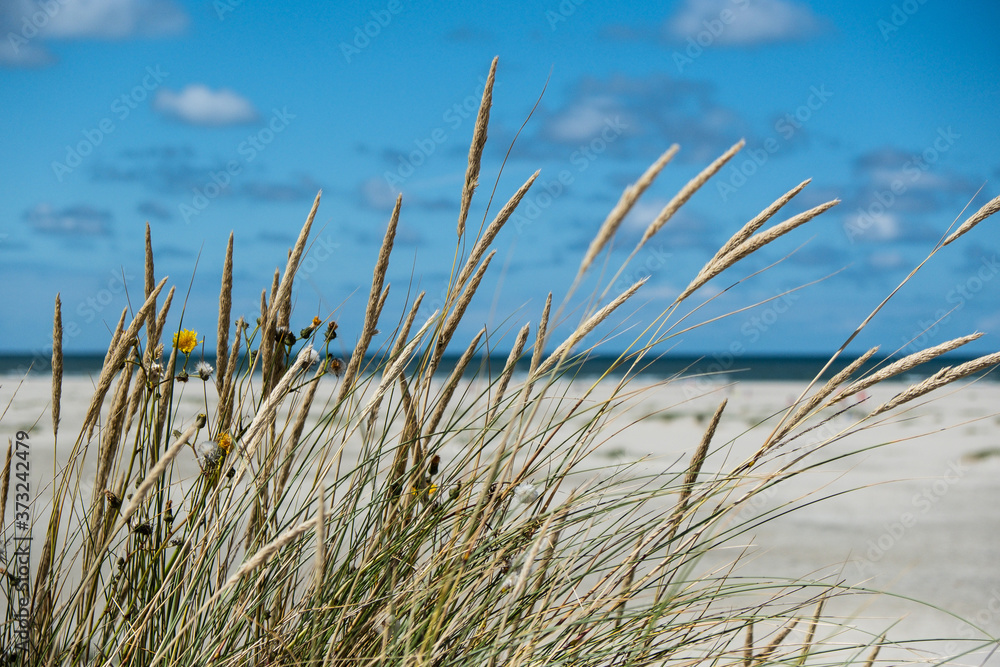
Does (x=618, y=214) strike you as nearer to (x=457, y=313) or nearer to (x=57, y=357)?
(x=457, y=313)

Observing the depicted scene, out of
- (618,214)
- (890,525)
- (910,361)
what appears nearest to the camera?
(618,214)

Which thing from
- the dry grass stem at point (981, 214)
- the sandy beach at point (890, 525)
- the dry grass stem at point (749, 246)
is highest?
the dry grass stem at point (981, 214)

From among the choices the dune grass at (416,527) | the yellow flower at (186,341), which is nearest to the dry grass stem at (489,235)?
the dune grass at (416,527)

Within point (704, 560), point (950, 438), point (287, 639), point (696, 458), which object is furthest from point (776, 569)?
point (950, 438)

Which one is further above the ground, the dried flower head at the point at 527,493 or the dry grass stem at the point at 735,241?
the dry grass stem at the point at 735,241

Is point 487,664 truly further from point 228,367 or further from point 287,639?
point 228,367

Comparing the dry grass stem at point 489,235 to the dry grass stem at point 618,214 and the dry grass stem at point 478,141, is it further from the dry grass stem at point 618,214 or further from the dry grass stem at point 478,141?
the dry grass stem at point 618,214

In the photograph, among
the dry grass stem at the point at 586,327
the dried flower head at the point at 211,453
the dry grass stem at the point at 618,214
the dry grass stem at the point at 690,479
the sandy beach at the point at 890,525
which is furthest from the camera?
the sandy beach at the point at 890,525

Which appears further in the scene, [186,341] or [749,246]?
[186,341]

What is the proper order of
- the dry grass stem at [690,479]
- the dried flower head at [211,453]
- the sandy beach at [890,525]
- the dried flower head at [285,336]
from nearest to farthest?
the dry grass stem at [690,479] < the dried flower head at [211,453] < the dried flower head at [285,336] < the sandy beach at [890,525]

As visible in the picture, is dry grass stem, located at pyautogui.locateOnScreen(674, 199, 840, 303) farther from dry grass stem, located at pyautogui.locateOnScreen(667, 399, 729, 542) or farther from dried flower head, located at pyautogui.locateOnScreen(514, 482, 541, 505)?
Answer: dried flower head, located at pyautogui.locateOnScreen(514, 482, 541, 505)

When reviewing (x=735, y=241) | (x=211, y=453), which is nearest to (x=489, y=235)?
(x=735, y=241)

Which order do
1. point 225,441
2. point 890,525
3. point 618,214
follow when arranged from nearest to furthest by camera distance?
point 618,214
point 225,441
point 890,525

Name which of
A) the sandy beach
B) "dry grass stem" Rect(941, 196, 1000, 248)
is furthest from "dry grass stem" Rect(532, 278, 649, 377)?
the sandy beach
